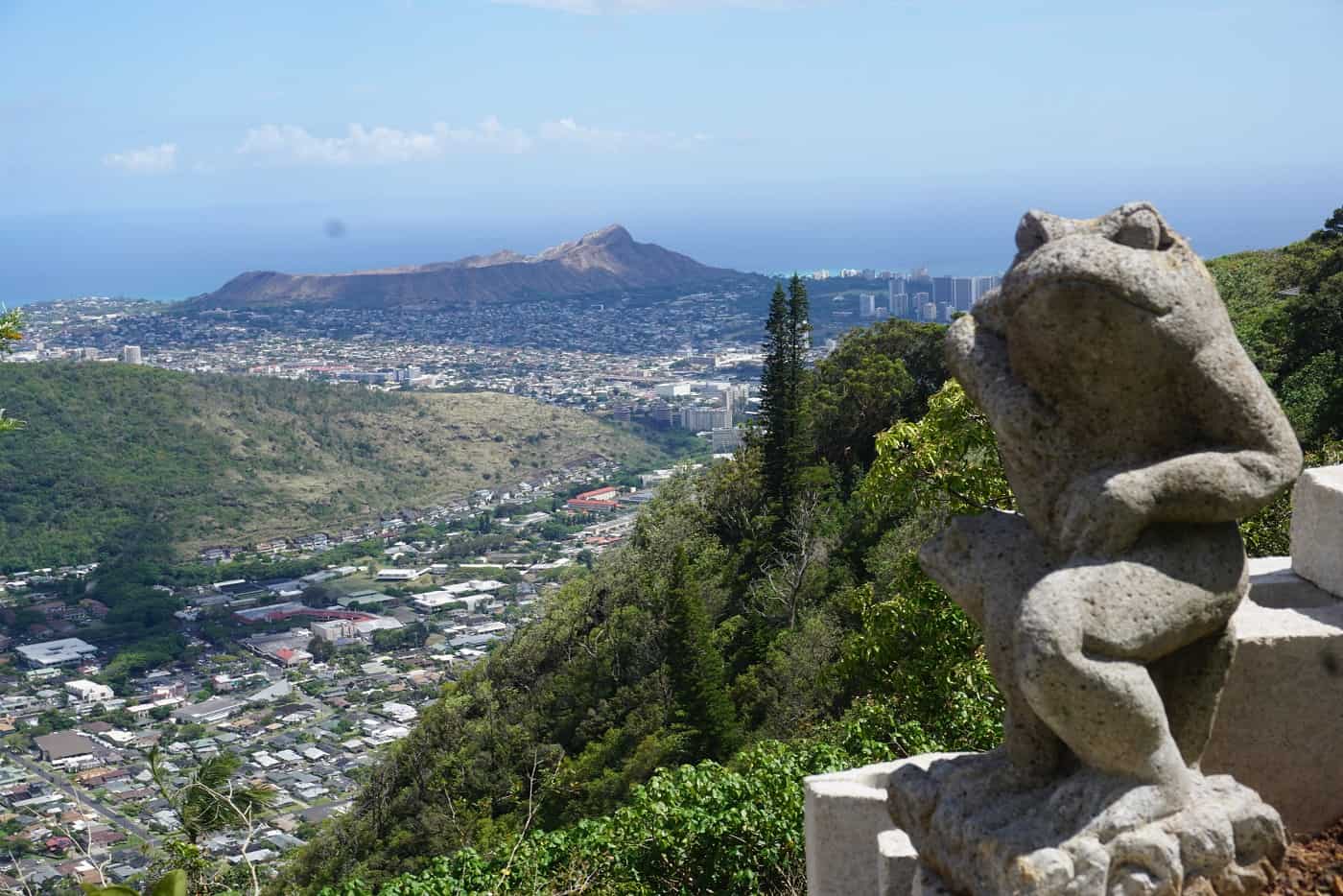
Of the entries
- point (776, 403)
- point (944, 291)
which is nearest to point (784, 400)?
point (776, 403)

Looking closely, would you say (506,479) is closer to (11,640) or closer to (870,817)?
(11,640)

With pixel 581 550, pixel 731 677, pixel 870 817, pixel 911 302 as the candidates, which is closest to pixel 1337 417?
pixel 731 677

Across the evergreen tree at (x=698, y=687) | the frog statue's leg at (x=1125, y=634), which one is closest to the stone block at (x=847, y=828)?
the frog statue's leg at (x=1125, y=634)

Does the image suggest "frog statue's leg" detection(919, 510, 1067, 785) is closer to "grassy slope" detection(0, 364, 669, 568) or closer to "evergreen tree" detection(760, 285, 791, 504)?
"evergreen tree" detection(760, 285, 791, 504)

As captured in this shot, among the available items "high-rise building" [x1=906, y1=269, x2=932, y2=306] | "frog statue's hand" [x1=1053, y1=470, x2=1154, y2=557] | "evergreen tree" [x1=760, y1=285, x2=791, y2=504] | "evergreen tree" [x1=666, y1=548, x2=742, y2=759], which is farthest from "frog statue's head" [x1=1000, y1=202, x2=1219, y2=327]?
"high-rise building" [x1=906, y1=269, x2=932, y2=306]

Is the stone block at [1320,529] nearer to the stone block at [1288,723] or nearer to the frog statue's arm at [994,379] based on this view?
the stone block at [1288,723]

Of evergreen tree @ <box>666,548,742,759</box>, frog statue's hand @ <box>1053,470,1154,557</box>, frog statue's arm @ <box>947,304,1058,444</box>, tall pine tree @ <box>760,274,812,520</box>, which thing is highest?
frog statue's arm @ <box>947,304,1058,444</box>
